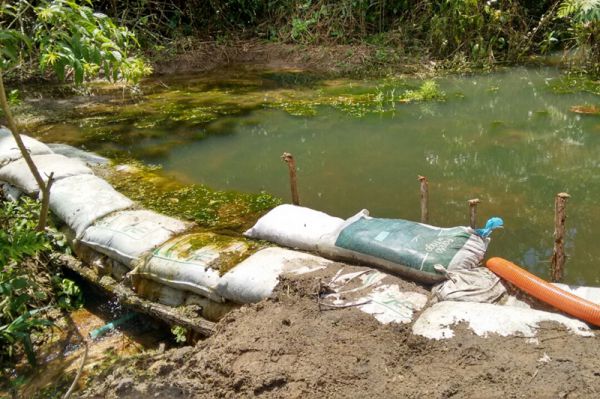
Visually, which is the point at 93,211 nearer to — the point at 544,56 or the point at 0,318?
the point at 0,318

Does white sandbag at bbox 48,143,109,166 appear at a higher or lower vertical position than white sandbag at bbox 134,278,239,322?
higher

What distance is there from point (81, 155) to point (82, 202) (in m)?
1.55

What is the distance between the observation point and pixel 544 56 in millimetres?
8570

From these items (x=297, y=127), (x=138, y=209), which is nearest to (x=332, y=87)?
(x=297, y=127)

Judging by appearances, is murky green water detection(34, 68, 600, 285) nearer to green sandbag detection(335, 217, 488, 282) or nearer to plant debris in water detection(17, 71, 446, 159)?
plant debris in water detection(17, 71, 446, 159)

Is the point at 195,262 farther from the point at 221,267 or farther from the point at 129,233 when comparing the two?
the point at 129,233

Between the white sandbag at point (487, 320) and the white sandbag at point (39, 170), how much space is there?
284cm

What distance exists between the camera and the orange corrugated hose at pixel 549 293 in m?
2.08

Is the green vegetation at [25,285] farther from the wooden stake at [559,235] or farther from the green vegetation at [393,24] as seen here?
the green vegetation at [393,24]

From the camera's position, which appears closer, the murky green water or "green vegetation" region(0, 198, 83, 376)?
"green vegetation" region(0, 198, 83, 376)

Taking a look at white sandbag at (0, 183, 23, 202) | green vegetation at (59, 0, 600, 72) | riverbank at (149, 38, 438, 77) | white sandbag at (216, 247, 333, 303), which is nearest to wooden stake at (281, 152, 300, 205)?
white sandbag at (216, 247, 333, 303)

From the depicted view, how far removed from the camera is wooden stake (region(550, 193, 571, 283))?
8.17 ft

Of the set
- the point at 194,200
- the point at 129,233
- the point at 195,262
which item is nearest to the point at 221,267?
the point at 195,262

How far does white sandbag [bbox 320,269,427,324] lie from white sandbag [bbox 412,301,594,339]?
105 mm
